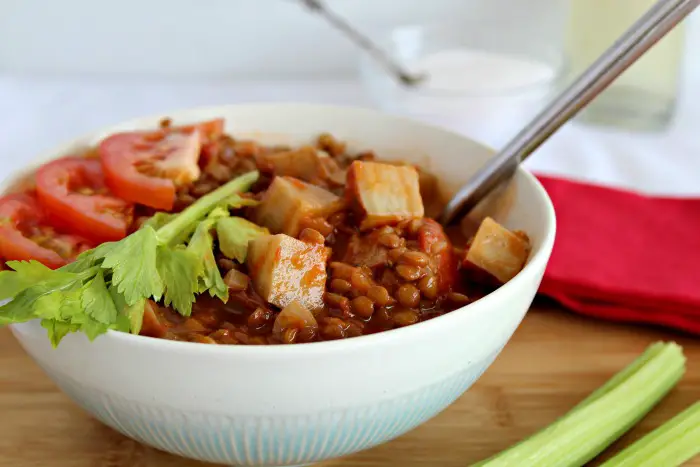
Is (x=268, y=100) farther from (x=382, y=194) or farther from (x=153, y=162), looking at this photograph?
(x=382, y=194)

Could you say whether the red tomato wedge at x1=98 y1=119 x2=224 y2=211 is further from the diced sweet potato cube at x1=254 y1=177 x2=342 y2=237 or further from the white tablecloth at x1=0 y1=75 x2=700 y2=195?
the white tablecloth at x1=0 y1=75 x2=700 y2=195

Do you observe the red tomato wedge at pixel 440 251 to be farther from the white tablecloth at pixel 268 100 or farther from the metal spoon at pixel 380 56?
the metal spoon at pixel 380 56

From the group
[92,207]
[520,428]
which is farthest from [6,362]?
[520,428]

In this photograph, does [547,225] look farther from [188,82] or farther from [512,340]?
[188,82]

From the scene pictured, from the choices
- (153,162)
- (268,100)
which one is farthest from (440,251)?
(268,100)

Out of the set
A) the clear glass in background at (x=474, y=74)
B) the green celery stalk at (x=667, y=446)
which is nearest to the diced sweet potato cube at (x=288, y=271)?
the green celery stalk at (x=667, y=446)
